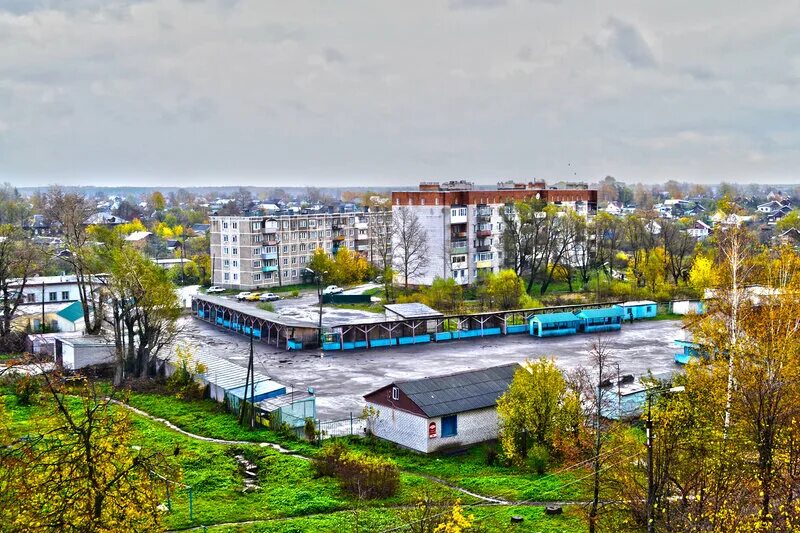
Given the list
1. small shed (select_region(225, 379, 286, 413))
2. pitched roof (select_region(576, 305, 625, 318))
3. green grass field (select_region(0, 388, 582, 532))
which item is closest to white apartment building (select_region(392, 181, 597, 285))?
pitched roof (select_region(576, 305, 625, 318))

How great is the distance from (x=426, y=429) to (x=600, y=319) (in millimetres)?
26722

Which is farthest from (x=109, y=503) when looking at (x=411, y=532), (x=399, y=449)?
(x=399, y=449)

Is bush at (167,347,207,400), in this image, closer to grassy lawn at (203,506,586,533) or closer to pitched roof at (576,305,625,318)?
grassy lawn at (203,506,586,533)

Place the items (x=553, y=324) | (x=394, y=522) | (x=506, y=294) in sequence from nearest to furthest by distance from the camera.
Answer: (x=394, y=522) → (x=553, y=324) → (x=506, y=294)

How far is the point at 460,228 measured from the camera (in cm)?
6725

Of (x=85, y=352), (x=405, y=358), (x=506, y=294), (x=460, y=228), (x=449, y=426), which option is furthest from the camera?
(x=460, y=228)

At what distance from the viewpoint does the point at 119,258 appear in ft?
118

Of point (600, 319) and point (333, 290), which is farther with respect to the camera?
point (333, 290)

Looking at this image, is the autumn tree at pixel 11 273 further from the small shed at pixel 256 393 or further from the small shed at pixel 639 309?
the small shed at pixel 639 309

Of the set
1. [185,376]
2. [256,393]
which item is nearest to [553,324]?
[256,393]

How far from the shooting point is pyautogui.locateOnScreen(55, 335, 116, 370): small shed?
36.7 metres

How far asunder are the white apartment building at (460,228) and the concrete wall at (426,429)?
3935cm

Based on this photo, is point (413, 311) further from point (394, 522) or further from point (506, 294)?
point (394, 522)

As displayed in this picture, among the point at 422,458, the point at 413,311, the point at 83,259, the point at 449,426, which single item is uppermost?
the point at 83,259
